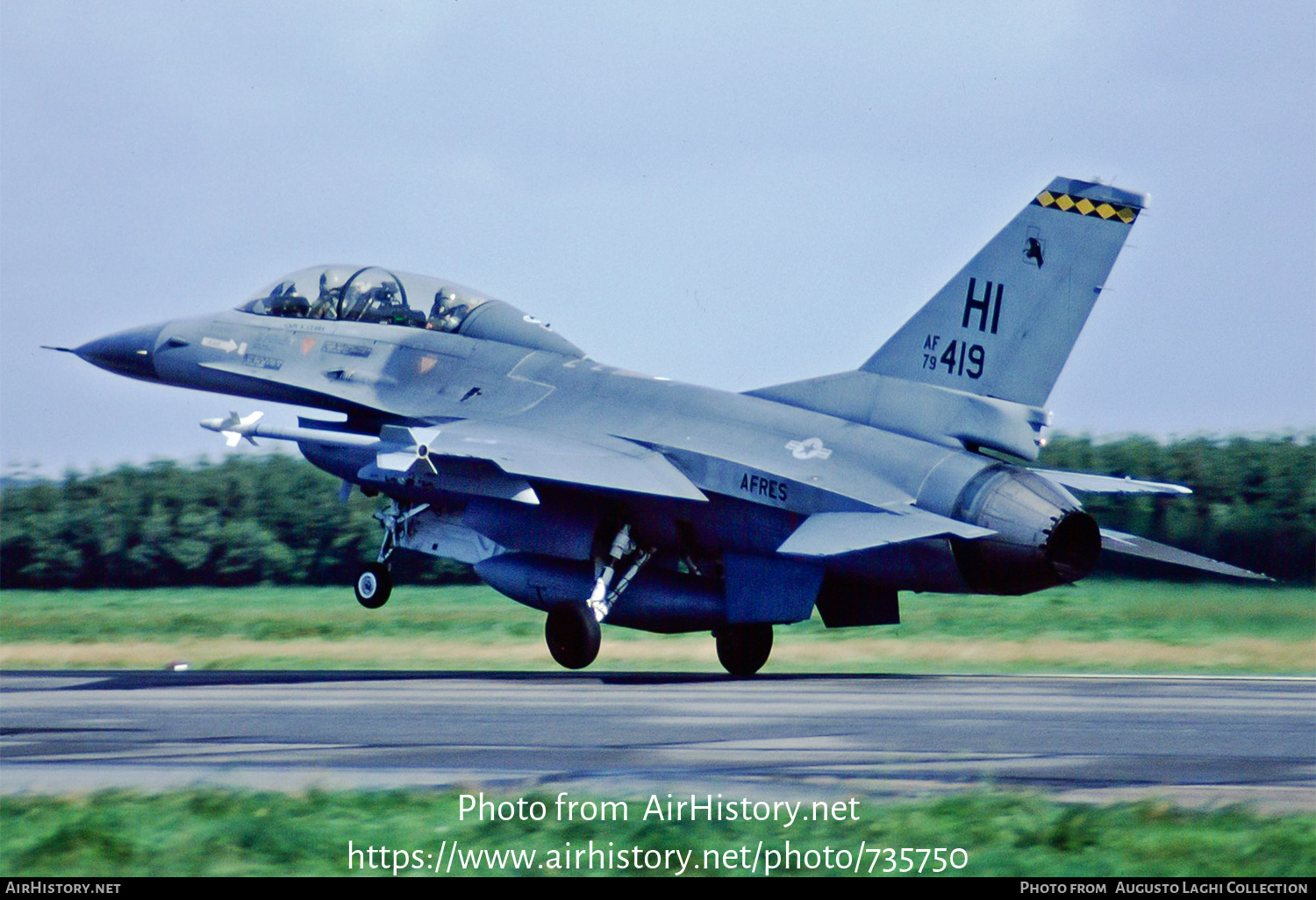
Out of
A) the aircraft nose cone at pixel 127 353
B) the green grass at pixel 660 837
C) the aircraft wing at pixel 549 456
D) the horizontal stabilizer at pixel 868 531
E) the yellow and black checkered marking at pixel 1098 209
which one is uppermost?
the yellow and black checkered marking at pixel 1098 209

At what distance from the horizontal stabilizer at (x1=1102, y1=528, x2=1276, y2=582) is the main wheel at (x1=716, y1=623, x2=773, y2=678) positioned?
3836 mm

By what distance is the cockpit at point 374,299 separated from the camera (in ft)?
65.6

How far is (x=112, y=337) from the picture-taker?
21.3m

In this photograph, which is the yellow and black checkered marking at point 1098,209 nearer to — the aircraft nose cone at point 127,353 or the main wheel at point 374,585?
the main wheel at point 374,585

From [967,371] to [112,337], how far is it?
11.3m

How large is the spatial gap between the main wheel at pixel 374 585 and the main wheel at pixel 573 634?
203 cm

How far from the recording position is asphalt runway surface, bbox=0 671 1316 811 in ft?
30.6

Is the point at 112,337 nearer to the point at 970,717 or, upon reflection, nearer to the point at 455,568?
the point at 455,568

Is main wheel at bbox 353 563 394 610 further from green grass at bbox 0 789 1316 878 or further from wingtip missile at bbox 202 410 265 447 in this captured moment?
green grass at bbox 0 789 1316 878

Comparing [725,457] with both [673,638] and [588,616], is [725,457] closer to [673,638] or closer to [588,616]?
[588,616]

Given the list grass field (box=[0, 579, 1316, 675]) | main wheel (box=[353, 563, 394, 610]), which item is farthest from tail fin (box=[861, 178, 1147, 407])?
main wheel (box=[353, 563, 394, 610])

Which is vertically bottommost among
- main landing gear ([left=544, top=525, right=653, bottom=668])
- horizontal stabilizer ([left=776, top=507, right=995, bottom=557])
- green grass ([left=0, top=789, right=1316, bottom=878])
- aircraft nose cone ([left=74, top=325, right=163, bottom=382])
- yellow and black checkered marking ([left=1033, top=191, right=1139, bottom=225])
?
green grass ([left=0, top=789, right=1316, bottom=878])

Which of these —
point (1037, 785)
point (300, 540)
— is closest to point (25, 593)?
point (300, 540)

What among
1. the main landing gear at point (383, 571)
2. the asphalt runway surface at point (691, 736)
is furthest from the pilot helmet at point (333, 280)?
the asphalt runway surface at point (691, 736)
